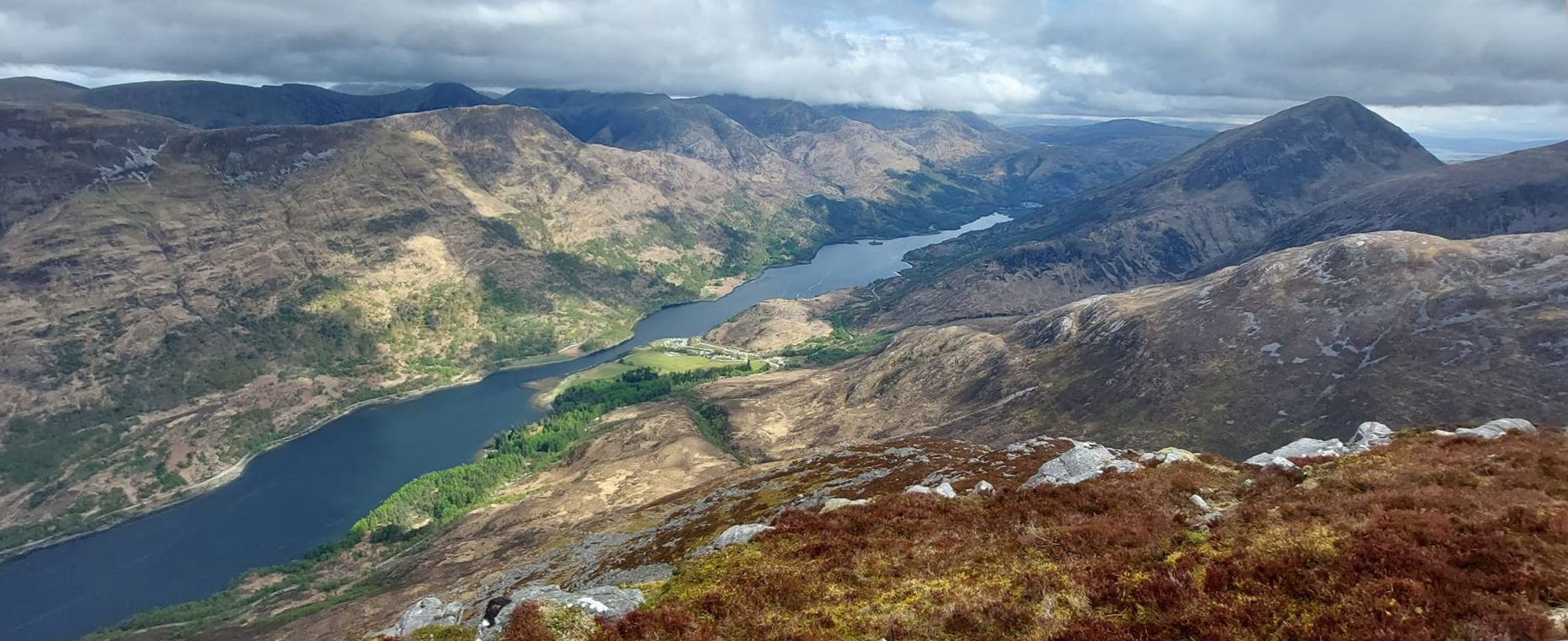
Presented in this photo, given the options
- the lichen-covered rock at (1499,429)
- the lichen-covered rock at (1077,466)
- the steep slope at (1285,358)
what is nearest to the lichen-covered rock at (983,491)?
A: the lichen-covered rock at (1077,466)

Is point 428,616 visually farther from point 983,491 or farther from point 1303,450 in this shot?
point 1303,450

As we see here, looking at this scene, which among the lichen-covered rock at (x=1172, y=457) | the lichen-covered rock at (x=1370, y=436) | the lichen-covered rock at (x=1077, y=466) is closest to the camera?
the lichen-covered rock at (x=1172, y=457)

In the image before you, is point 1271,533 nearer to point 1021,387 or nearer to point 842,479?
point 842,479

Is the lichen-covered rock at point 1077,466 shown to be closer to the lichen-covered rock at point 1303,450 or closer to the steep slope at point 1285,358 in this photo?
the lichen-covered rock at point 1303,450

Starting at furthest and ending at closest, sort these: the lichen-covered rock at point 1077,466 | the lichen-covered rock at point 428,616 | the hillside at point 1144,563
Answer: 1. the lichen-covered rock at point 1077,466
2. the lichen-covered rock at point 428,616
3. the hillside at point 1144,563

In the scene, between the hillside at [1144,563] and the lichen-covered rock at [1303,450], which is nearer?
the hillside at [1144,563]

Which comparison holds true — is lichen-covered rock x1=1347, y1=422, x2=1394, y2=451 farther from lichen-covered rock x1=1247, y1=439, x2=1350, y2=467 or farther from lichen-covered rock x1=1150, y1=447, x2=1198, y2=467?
lichen-covered rock x1=1150, y1=447, x2=1198, y2=467
